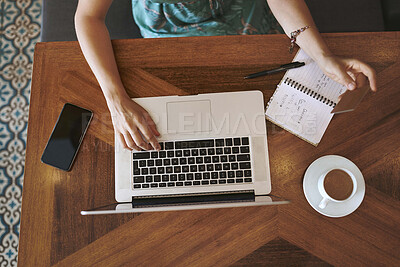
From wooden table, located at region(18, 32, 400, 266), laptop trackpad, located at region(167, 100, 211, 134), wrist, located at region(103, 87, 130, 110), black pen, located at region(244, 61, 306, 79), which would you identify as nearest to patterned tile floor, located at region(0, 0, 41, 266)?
wooden table, located at region(18, 32, 400, 266)

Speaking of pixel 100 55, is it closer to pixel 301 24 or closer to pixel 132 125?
pixel 132 125

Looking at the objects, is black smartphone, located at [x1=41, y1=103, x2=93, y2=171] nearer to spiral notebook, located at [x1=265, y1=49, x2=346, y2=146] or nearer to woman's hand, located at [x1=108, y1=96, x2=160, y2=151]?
woman's hand, located at [x1=108, y1=96, x2=160, y2=151]

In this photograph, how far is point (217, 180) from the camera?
0.72m

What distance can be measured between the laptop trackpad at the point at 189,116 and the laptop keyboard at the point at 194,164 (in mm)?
36

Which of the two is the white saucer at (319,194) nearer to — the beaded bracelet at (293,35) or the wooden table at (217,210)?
the wooden table at (217,210)

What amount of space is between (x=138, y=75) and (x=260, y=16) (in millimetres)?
492

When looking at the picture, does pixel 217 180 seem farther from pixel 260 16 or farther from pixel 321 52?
pixel 260 16

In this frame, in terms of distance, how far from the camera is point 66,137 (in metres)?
0.76

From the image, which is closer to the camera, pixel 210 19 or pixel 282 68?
pixel 282 68

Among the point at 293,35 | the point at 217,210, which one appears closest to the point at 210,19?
the point at 293,35

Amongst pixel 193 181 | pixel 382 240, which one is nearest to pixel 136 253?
pixel 193 181

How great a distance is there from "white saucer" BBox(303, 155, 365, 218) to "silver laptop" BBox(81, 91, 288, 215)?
0.11m

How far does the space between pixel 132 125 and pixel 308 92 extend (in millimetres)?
485

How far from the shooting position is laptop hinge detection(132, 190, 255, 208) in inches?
27.6
